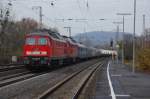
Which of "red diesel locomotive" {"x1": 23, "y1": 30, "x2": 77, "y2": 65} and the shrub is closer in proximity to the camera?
"red diesel locomotive" {"x1": 23, "y1": 30, "x2": 77, "y2": 65}

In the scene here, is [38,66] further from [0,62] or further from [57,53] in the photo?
[0,62]

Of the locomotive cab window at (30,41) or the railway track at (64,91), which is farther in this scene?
the locomotive cab window at (30,41)

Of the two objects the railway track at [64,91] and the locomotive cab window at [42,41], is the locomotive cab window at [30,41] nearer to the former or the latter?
the locomotive cab window at [42,41]

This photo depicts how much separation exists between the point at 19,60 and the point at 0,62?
9.30 metres

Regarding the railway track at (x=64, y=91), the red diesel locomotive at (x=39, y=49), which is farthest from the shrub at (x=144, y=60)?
the railway track at (x=64, y=91)

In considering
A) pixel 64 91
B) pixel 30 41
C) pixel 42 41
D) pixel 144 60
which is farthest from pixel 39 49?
pixel 64 91

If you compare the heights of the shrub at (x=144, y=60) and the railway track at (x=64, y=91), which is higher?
the shrub at (x=144, y=60)

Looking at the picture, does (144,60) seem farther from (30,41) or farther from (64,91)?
(64,91)

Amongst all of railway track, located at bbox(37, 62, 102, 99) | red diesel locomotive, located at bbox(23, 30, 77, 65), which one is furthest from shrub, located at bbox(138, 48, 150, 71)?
railway track, located at bbox(37, 62, 102, 99)

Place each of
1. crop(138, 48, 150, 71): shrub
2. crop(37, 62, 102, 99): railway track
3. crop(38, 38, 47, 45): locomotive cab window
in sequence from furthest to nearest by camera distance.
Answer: crop(138, 48, 150, 71): shrub, crop(38, 38, 47, 45): locomotive cab window, crop(37, 62, 102, 99): railway track

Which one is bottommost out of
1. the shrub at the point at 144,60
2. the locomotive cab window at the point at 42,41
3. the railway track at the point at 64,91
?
the railway track at the point at 64,91

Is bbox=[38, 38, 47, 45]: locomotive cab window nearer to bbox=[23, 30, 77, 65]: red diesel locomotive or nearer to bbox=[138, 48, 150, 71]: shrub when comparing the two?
bbox=[23, 30, 77, 65]: red diesel locomotive

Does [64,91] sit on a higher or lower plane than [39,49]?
lower

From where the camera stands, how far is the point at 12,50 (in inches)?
2758
